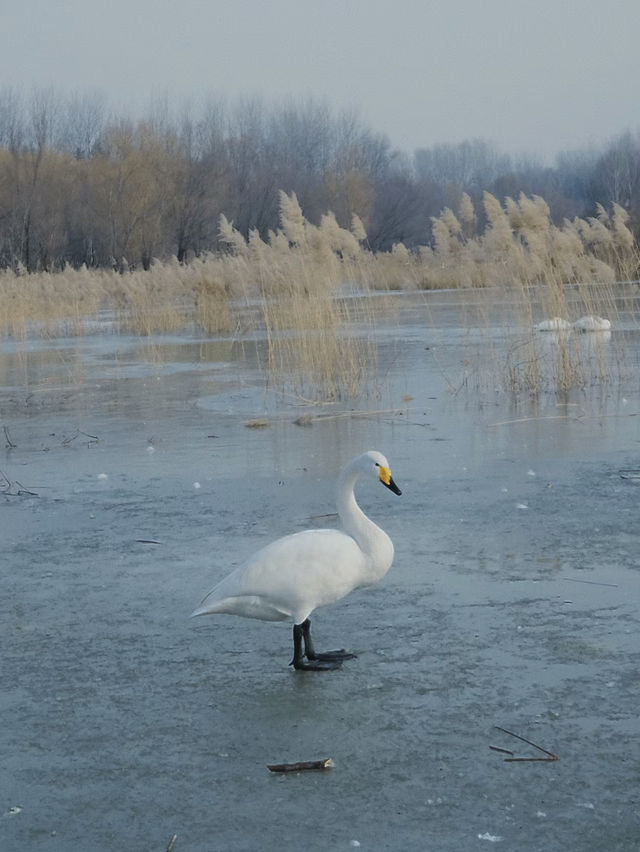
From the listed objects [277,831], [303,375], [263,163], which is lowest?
[277,831]

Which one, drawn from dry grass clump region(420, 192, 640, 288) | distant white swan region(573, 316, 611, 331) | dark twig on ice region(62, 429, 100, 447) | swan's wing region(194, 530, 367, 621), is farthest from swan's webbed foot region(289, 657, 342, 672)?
dry grass clump region(420, 192, 640, 288)

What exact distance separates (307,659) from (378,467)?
28.9 inches

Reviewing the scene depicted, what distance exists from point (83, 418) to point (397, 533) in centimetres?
498

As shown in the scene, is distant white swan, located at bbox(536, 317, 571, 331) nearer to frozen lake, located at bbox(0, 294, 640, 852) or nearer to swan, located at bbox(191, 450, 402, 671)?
frozen lake, located at bbox(0, 294, 640, 852)

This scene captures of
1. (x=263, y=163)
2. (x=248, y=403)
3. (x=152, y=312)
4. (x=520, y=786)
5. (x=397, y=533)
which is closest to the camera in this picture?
(x=520, y=786)

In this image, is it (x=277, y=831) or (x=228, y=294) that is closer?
(x=277, y=831)

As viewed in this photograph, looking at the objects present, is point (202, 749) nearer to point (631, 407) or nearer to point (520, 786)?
point (520, 786)

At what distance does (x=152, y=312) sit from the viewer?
20.5 m

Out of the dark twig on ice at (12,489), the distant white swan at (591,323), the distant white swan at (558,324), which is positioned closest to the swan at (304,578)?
the dark twig on ice at (12,489)

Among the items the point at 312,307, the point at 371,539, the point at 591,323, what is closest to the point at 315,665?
the point at 371,539

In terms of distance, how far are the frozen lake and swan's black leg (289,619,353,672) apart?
0.04m

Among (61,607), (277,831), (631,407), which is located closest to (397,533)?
(61,607)

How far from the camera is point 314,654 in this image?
3922mm

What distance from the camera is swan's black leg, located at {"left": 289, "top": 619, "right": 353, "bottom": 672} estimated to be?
387 centimetres
